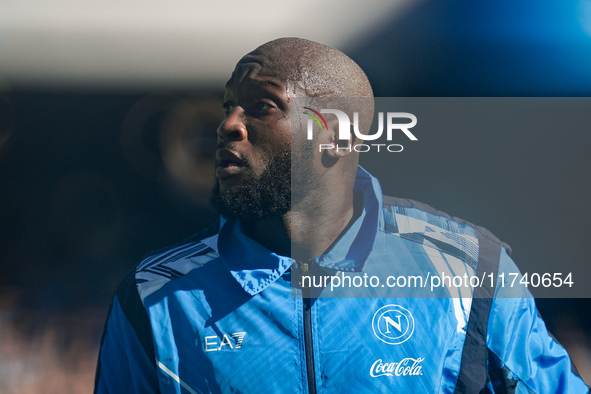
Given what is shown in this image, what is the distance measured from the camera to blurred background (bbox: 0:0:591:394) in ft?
6.60

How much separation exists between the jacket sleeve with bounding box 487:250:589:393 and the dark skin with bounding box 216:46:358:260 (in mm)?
542

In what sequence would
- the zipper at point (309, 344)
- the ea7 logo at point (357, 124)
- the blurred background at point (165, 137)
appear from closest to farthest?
the zipper at point (309, 344), the ea7 logo at point (357, 124), the blurred background at point (165, 137)

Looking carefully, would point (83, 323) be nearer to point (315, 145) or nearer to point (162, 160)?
point (162, 160)

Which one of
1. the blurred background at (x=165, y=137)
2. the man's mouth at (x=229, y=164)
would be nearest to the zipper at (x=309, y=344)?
the man's mouth at (x=229, y=164)

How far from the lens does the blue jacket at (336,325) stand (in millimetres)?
1487

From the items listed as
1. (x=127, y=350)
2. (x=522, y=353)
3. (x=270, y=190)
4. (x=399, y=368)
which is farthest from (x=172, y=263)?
(x=522, y=353)

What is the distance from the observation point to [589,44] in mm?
2111

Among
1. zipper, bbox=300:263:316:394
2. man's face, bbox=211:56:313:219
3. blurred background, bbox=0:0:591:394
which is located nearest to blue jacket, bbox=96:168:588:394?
zipper, bbox=300:263:316:394

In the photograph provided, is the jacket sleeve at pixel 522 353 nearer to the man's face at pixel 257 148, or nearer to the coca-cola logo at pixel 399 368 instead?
the coca-cola logo at pixel 399 368

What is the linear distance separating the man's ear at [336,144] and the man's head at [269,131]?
2.2 inches

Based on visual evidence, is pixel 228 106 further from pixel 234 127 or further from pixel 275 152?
pixel 275 152

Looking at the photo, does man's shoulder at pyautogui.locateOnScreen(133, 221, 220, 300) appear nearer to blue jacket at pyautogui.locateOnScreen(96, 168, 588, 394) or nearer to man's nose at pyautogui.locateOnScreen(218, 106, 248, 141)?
blue jacket at pyautogui.locateOnScreen(96, 168, 588, 394)

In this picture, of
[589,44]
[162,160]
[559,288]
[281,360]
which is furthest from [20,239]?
[589,44]

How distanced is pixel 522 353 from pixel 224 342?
0.86 metres
